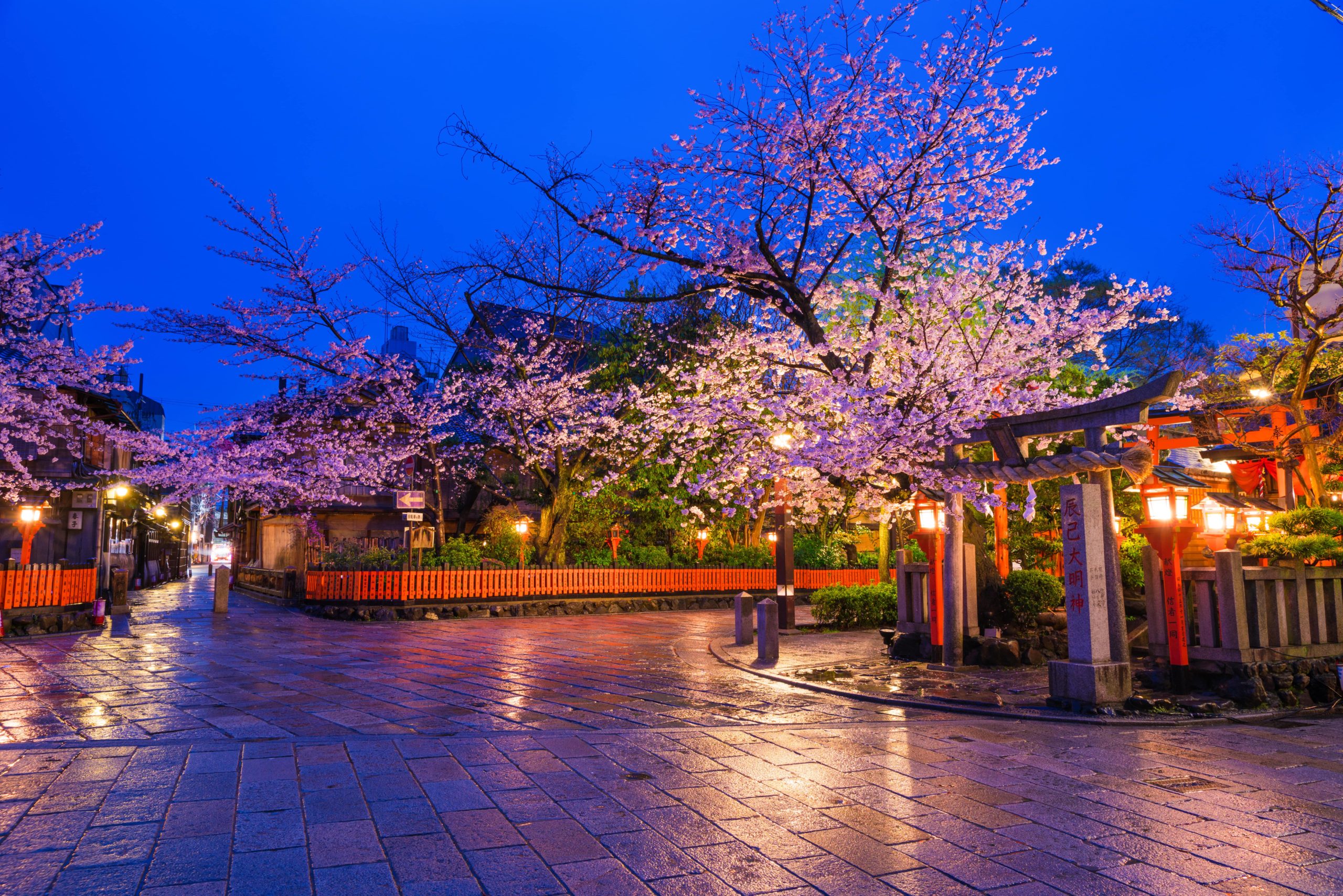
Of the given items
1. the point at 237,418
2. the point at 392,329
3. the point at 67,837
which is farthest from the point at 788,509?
the point at 392,329

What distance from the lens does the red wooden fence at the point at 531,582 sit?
64.7 feet

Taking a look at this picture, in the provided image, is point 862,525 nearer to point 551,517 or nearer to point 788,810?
point 551,517

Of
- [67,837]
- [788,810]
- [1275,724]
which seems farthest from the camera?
[1275,724]

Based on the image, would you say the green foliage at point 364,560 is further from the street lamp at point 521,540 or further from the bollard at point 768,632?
the bollard at point 768,632

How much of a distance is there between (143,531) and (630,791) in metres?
44.3

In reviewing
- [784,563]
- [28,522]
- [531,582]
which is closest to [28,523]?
[28,522]

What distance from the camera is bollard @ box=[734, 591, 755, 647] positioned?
13.9m

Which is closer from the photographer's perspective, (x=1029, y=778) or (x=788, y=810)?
(x=788, y=810)

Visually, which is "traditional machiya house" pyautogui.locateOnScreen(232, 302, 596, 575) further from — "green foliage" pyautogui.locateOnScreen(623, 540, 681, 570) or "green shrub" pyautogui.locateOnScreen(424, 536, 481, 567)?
"green foliage" pyautogui.locateOnScreen(623, 540, 681, 570)

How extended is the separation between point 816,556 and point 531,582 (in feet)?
35.3

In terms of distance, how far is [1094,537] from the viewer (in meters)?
8.68

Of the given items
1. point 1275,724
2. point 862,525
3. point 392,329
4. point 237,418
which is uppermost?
point 392,329

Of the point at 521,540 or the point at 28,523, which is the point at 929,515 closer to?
the point at 521,540

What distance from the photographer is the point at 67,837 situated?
4055 mm
